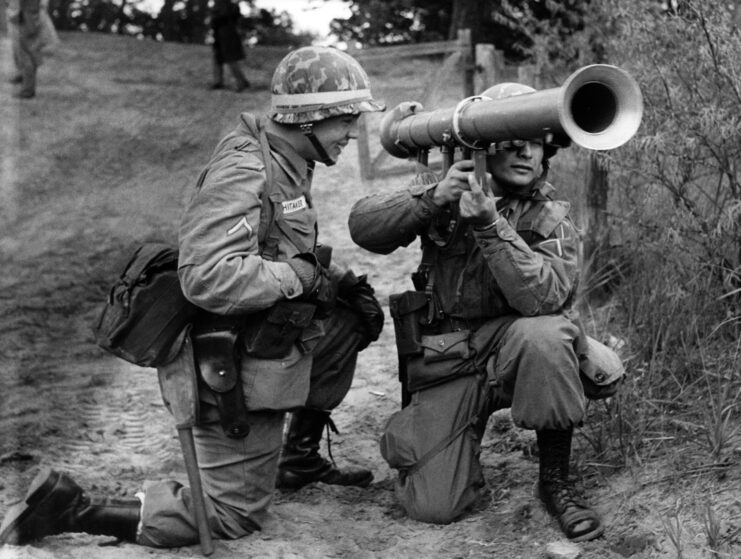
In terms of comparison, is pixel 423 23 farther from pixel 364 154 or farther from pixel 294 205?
pixel 294 205

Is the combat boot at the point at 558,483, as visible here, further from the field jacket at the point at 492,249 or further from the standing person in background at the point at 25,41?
the standing person in background at the point at 25,41

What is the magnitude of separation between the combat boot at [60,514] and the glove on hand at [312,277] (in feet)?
3.17

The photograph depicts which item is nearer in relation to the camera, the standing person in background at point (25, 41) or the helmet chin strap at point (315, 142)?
the helmet chin strap at point (315, 142)

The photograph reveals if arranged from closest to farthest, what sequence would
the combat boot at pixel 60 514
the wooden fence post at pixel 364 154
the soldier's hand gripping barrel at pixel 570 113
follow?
the soldier's hand gripping barrel at pixel 570 113 < the combat boot at pixel 60 514 < the wooden fence post at pixel 364 154

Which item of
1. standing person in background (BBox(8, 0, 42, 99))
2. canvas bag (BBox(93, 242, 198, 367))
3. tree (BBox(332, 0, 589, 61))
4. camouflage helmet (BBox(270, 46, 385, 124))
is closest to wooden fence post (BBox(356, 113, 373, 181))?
tree (BBox(332, 0, 589, 61))

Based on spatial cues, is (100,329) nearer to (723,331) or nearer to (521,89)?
(521,89)

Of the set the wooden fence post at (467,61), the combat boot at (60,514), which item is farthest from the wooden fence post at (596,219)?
the wooden fence post at (467,61)

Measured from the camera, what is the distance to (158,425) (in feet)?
16.6

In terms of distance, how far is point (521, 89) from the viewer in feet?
13.0

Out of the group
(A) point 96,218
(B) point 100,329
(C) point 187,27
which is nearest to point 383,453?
(B) point 100,329

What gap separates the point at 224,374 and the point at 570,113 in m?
1.46

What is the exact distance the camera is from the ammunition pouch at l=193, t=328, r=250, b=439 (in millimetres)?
3562

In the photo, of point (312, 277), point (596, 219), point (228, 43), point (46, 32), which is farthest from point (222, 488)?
point (228, 43)

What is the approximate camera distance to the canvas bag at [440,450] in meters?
3.90
